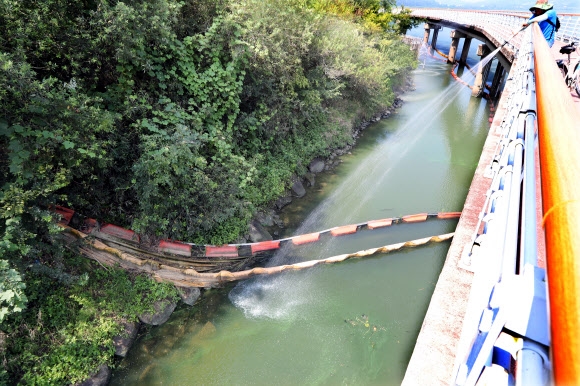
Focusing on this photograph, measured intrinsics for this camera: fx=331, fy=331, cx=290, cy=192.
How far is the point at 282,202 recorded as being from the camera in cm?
1002

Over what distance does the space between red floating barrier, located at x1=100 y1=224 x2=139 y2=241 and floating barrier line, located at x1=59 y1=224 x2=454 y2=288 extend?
0.27m

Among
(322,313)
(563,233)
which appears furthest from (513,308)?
(322,313)

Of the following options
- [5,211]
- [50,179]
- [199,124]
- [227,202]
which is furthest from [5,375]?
[199,124]

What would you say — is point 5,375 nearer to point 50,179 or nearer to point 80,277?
point 80,277

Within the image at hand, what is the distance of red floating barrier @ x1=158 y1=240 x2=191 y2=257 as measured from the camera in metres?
7.12

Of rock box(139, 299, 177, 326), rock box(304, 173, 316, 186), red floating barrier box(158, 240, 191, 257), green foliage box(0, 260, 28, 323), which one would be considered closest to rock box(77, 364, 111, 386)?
rock box(139, 299, 177, 326)

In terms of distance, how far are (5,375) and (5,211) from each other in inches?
94.4

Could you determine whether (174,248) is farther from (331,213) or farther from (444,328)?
(444,328)

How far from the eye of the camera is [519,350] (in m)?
0.98

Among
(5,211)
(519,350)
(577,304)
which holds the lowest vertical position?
(5,211)

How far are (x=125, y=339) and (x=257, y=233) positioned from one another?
3.63 metres

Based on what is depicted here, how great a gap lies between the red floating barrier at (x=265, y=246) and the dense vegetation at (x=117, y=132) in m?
0.61

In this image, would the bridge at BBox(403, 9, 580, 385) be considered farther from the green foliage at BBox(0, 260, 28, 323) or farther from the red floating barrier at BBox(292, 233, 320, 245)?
the red floating barrier at BBox(292, 233, 320, 245)

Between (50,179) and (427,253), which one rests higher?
(50,179)
